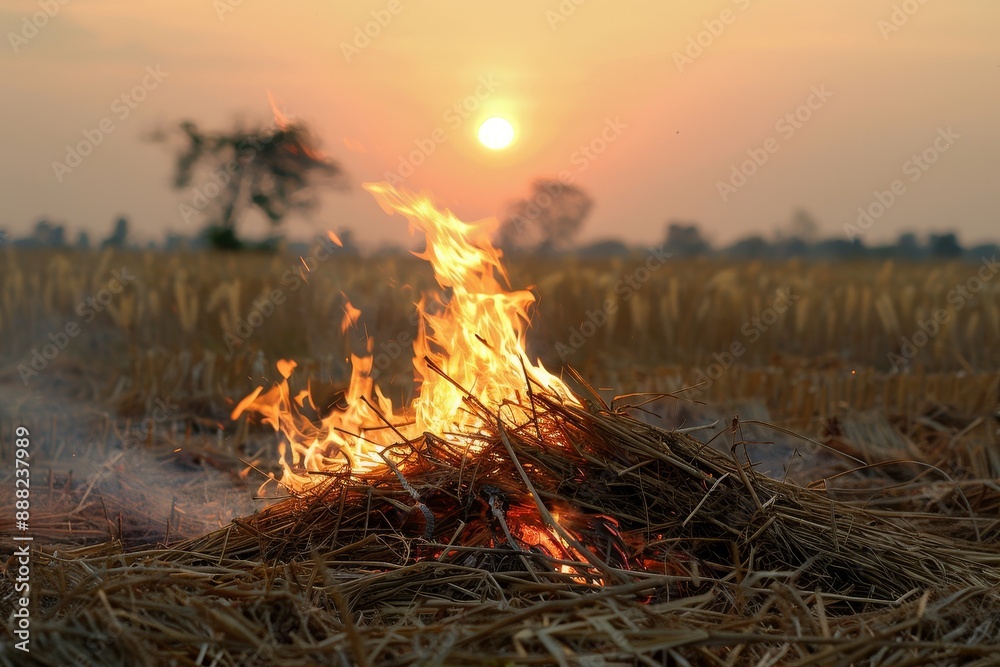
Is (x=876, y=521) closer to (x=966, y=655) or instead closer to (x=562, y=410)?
(x=966, y=655)

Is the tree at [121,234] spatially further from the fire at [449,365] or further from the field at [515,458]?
the fire at [449,365]

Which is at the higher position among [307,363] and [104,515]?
[307,363]

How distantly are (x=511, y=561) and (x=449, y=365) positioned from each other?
113cm

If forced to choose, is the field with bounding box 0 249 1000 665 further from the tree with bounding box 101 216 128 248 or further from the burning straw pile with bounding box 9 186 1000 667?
the tree with bounding box 101 216 128 248

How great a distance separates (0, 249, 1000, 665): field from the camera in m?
2.45

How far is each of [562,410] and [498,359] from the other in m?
0.51

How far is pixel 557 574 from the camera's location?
2770mm

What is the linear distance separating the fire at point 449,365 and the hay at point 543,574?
134mm

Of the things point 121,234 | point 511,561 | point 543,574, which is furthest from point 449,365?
point 121,234

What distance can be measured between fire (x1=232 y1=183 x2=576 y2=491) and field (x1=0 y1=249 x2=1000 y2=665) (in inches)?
8.3

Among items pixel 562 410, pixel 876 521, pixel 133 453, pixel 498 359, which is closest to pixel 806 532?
pixel 876 521

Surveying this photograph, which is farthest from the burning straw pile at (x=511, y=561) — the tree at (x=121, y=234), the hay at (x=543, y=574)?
the tree at (x=121, y=234)

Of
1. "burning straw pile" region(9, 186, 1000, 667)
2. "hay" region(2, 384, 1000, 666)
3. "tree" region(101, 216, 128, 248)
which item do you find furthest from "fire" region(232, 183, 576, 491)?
"tree" region(101, 216, 128, 248)

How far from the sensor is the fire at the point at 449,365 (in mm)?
3627
